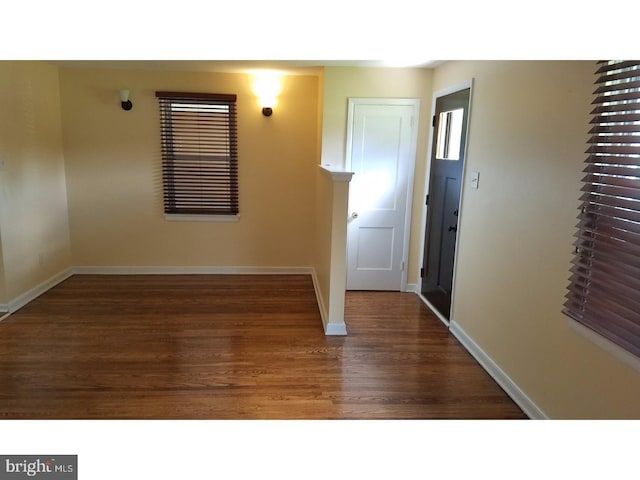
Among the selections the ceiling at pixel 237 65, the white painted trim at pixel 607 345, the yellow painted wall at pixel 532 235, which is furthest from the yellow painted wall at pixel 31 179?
the white painted trim at pixel 607 345

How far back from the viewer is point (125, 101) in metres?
4.71

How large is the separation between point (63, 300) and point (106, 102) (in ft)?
7.35

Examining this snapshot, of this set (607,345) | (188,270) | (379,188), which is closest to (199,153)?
(188,270)

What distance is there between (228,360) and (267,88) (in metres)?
3.16

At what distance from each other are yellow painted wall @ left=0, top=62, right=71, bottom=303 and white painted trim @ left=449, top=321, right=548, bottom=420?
4092 mm

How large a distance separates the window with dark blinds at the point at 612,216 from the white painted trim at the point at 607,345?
0.02 meters

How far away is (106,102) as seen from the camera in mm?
4777

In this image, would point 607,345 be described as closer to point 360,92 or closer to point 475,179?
point 475,179

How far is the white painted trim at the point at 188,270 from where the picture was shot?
5.12m

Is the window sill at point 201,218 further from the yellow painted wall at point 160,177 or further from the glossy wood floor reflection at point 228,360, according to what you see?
the glossy wood floor reflection at point 228,360

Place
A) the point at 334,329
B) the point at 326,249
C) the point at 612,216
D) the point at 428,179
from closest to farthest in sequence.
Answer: the point at 612,216 → the point at 334,329 → the point at 326,249 → the point at 428,179

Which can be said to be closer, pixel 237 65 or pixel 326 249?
pixel 326 249

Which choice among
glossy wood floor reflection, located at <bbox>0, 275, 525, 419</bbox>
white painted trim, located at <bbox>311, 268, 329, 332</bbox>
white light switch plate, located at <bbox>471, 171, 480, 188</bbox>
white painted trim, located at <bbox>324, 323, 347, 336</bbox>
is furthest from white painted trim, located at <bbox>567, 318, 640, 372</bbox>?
white painted trim, located at <bbox>311, 268, 329, 332</bbox>
